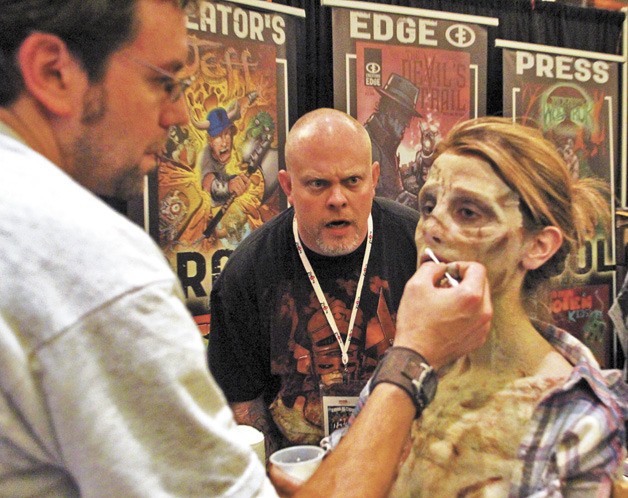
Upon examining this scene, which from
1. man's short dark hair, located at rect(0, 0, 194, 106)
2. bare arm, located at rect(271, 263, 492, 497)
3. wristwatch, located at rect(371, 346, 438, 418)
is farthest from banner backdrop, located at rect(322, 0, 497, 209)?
man's short dark hair, located at rect(0, 0, 194, 106)

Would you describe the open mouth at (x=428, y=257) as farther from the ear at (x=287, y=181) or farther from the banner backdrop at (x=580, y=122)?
the banner backdrop at (x=580, y=122)

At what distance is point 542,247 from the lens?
1.37 meters

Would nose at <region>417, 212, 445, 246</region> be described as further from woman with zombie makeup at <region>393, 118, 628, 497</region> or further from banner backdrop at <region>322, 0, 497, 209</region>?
banner backdrop at <region>322, 0, 497, 209</region>

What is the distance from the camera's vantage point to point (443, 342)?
3.63 feet

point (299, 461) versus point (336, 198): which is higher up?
point (336, 198)

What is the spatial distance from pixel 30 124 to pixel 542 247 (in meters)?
1.05

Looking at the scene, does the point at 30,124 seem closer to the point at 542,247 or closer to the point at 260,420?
the point at 542,247

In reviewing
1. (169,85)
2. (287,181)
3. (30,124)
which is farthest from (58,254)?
(287,181)

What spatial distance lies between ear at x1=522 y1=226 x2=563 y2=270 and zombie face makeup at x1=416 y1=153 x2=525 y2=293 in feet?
0.06

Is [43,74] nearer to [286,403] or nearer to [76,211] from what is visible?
[76,211]

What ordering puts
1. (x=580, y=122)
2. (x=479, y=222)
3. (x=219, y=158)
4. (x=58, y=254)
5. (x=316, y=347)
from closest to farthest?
(x=58, y=254)
(x=479, y=222)
(x=316, y=347)
(x=219, y=158)
(x=580, y=122)

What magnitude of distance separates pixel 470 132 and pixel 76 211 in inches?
39.4

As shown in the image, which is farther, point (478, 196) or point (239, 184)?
point (239, 184)

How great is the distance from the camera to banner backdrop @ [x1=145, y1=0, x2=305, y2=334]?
290cm
